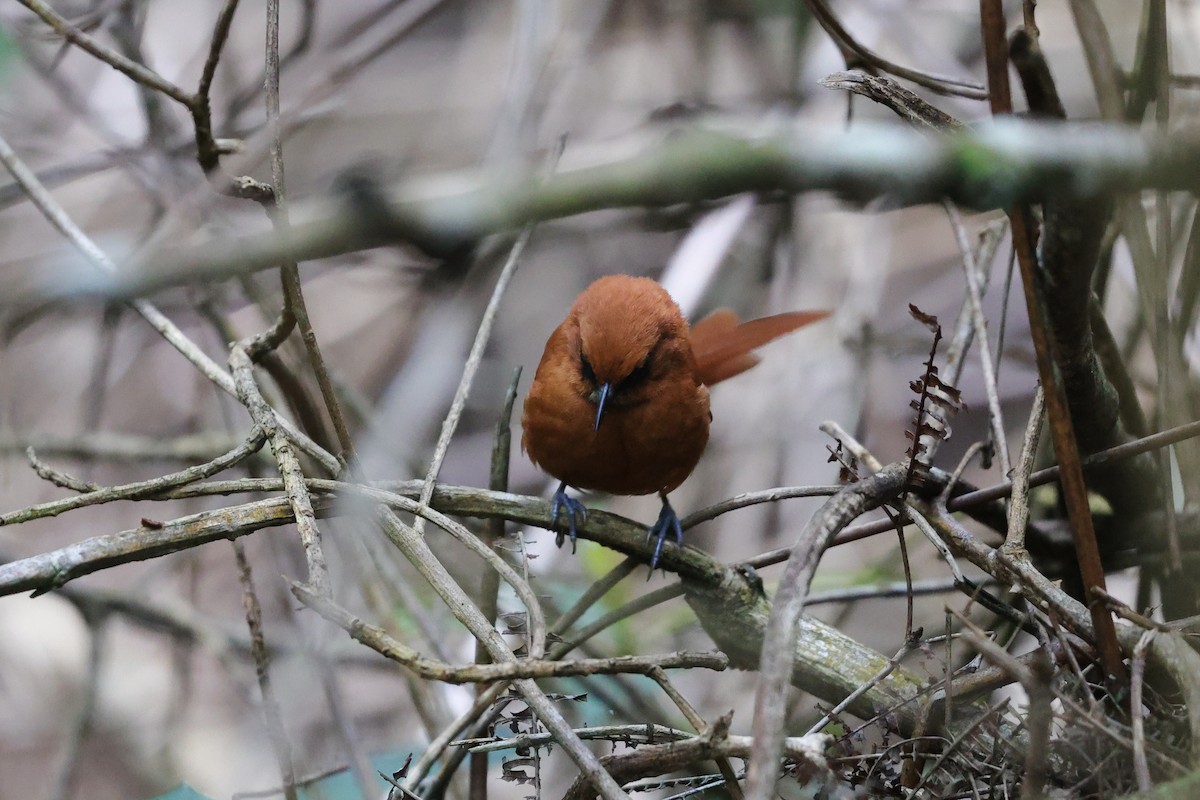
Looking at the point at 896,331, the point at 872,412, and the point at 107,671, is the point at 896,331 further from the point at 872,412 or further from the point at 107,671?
the point at 107,671

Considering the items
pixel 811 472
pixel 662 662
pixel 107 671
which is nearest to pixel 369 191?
pixel 662 662

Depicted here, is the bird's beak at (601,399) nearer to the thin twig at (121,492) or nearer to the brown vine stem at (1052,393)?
the thin twig at (121,492)

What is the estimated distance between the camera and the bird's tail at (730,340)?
9.78 feet

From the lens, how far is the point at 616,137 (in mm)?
4273

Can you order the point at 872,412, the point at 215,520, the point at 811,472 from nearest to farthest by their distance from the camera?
the point at 215,520
the point at 811,472
the point at 872,412

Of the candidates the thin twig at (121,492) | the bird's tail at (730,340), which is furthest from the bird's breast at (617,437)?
the thin twig at (121,492)

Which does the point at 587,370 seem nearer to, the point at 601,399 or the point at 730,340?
the point at 601,399

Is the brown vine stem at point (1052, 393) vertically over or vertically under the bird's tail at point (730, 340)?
under

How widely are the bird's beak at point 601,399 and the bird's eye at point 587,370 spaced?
0.13 feet

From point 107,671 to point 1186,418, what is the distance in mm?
4263

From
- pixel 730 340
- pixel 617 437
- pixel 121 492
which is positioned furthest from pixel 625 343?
pixel 121 492

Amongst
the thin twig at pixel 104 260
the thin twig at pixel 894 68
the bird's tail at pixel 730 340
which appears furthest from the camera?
the bird's tail at pixel 730 340

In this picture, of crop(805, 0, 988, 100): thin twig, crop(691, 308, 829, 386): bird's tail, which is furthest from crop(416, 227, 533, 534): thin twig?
crop(691, 308, 829, 386): bird's tail

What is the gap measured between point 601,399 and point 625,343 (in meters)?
0.17
